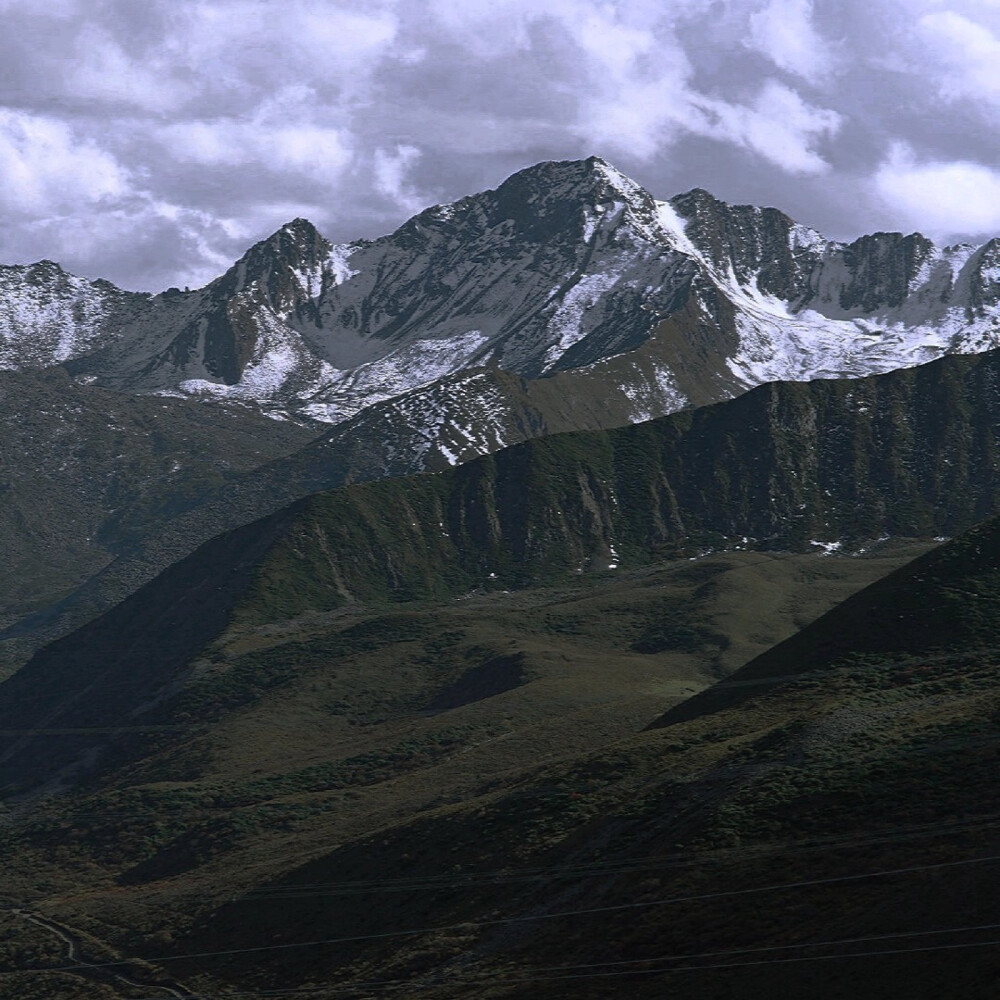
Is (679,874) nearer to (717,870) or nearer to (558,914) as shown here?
(717,870)

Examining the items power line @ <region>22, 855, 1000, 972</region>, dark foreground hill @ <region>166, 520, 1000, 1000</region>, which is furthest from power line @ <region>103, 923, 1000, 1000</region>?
power line @ <region>22, 855, 1000, 972</region>

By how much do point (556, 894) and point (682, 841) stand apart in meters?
9.83

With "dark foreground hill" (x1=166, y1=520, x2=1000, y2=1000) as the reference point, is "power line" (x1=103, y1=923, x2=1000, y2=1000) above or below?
below

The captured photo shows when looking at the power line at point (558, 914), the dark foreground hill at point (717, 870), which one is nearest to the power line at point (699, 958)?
the dark foreground hill at point (717, 870)

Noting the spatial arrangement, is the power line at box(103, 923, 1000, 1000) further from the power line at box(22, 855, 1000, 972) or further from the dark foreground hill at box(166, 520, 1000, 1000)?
the power line at box(22, 855, 1000, 972)

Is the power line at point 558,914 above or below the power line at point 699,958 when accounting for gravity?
above

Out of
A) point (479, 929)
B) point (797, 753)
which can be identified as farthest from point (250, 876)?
point (797, 753)

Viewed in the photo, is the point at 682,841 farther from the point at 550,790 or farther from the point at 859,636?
the point at 859,636

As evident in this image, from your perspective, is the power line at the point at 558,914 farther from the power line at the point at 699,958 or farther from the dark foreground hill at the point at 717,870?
the power line at the point at 699,958

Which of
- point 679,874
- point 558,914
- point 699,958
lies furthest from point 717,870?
point 699,958

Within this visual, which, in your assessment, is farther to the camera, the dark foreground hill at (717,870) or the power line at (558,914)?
the power line at (558,914)

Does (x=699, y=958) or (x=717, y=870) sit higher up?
(x=717, y=870)

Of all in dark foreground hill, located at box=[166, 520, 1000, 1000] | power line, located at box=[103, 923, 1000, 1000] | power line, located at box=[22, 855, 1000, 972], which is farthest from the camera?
power line, located at box=[22, 855, 1000, 972]

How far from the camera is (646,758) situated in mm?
153750
